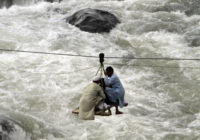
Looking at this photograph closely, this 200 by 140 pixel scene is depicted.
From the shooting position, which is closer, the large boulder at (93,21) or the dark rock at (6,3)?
the large boulder at (93,21)

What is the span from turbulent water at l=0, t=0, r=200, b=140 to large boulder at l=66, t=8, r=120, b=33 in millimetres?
298

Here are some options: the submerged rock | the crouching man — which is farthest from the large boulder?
the submerged rock

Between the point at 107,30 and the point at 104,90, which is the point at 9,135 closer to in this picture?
the point at 104,90

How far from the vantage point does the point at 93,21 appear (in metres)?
12.1

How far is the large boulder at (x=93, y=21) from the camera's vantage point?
12.0 m

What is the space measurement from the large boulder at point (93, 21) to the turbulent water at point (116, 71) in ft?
0.98

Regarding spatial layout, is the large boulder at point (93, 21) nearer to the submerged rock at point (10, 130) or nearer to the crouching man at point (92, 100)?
the crouching man at point (92, 100)

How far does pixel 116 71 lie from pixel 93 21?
11.0ft

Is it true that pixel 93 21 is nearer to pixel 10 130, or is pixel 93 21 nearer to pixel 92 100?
pixel 92 100

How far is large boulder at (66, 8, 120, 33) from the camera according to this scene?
1198 centimetres

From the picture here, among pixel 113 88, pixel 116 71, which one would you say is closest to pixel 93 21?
pixel 116 71

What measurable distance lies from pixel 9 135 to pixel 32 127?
3.16ft

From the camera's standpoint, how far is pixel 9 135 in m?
5.75

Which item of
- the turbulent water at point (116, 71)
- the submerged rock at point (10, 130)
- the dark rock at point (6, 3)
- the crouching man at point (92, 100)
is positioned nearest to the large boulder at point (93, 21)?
the turbulent water at point (116, 71)
